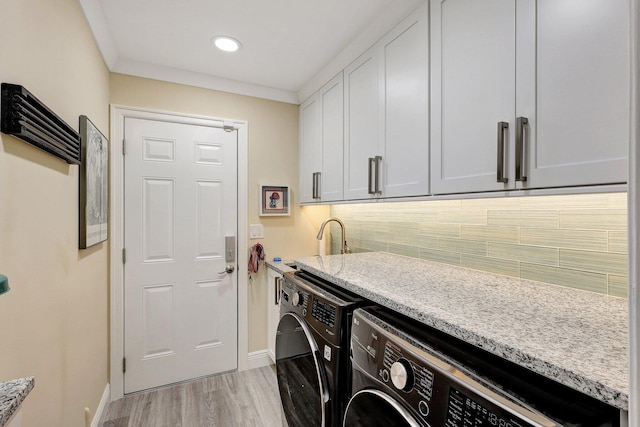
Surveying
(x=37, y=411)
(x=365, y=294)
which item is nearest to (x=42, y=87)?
(x=37, y=411)

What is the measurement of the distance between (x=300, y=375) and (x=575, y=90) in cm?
148

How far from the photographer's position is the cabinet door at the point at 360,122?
5.65ft

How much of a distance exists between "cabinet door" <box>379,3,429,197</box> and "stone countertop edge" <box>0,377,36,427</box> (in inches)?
54.9

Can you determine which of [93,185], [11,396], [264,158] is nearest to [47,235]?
[93,185]

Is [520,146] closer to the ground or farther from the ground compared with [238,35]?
closer to the ground

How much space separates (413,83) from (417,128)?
0.22 meters

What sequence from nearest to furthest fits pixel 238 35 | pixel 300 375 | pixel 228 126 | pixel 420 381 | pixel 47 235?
pixel 420 381, pixel 47 235, pixel 300 375, pixel 238 35, pixel 228 126

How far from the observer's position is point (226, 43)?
1.91 meters

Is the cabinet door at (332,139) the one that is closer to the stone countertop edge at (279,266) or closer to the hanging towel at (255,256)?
the stone countertop edge at (279,266)

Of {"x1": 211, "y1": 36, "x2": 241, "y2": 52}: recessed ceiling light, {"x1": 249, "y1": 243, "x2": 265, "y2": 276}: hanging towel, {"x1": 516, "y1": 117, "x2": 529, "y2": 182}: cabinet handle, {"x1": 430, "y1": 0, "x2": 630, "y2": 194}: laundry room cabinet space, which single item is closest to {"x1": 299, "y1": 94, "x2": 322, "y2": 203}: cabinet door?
{"x1": 249, "y1": 243, "x2": 265, "y2": 276}: hanging towel

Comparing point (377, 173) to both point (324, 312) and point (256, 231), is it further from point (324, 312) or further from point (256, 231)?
point (256, 231)

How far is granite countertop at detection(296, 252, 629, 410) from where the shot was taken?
594 mm

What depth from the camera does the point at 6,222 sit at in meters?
0.88

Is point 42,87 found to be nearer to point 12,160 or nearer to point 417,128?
point 12,160
